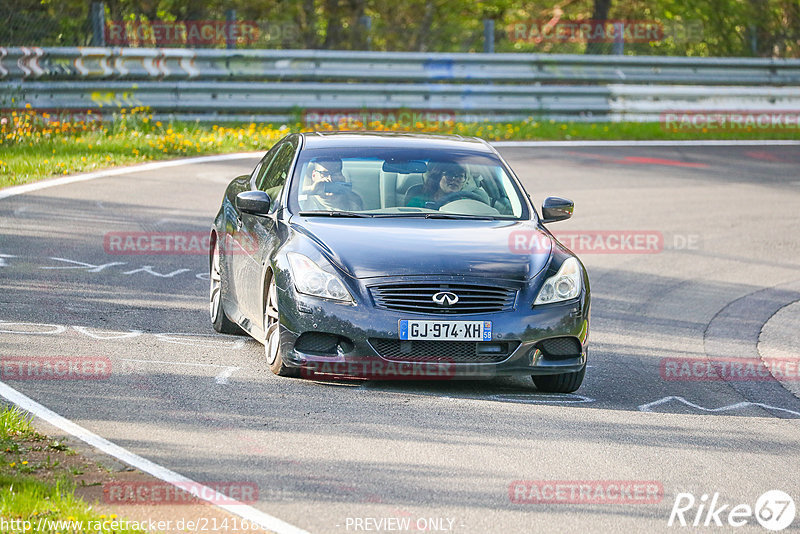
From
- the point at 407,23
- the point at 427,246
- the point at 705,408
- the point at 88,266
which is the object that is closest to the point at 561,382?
the point at 705,408

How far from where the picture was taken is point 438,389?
797 centimetres

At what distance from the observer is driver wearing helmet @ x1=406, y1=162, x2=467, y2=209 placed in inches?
353

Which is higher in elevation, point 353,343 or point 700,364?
point 353,343

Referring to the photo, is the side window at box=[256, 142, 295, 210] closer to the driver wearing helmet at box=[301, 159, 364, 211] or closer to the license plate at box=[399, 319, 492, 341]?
the driver wearing helmet at box=[301, 159, 364, 211]

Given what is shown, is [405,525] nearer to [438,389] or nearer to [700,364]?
[438,389]

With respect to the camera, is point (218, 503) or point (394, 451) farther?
point (394, 451)

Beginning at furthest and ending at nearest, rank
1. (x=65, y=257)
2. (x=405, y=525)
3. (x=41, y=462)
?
(x=65, y=257), (x=41, y=462), (x=405, y=525)

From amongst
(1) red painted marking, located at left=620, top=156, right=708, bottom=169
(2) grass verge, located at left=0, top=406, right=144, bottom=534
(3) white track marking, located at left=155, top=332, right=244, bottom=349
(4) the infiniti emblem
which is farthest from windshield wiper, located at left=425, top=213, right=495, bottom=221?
(1) red painted marking, located at left=620, top=156, right=708, bottom=169

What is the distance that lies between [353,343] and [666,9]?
25.7m

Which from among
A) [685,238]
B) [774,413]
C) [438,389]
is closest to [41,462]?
[438,389]

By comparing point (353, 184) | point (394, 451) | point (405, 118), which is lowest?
point (405, 118)

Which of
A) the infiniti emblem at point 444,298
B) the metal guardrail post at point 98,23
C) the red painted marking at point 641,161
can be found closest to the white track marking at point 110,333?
the infiniti emblem at point 444,298

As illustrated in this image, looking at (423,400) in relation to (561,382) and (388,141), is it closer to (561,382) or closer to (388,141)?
(561,382)

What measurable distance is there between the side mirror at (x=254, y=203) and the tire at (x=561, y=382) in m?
2.14
